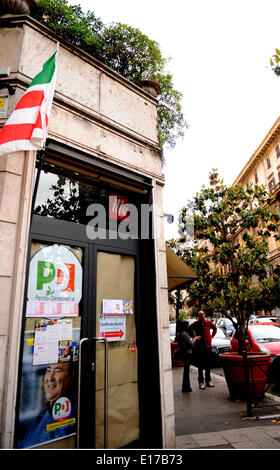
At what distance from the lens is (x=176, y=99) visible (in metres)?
8.33

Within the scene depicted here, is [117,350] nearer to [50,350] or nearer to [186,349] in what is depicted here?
[50,350]

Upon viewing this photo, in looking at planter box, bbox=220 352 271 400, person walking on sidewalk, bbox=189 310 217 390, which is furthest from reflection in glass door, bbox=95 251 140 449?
person walking on sidewalk, bbox=189 310 217 390

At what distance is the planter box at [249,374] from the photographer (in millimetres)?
6133

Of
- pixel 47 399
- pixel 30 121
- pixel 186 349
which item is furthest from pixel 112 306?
pixel 186 349

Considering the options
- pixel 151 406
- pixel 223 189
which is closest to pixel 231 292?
pixel 223 189

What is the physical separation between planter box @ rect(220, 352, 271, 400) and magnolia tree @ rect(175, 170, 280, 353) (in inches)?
26.7

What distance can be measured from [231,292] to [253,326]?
12.8 feet

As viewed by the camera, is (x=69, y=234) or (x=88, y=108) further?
(x=88, y=108)

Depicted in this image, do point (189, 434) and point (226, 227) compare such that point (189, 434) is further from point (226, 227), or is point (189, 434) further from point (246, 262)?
point (226, 227)

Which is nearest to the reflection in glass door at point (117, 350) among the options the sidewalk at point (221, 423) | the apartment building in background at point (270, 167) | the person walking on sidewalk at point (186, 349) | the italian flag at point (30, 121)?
the sidewalk at point (221, 423)

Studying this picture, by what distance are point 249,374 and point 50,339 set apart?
4771mm

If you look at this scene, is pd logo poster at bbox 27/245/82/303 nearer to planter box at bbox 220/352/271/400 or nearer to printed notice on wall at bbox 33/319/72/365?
printed notice on wall at bbox 33/319/72/365

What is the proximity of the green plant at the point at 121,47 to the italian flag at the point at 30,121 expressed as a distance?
2968 mm

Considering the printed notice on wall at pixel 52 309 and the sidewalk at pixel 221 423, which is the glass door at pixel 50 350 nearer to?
the printed notice on wall at pixel 52 309
